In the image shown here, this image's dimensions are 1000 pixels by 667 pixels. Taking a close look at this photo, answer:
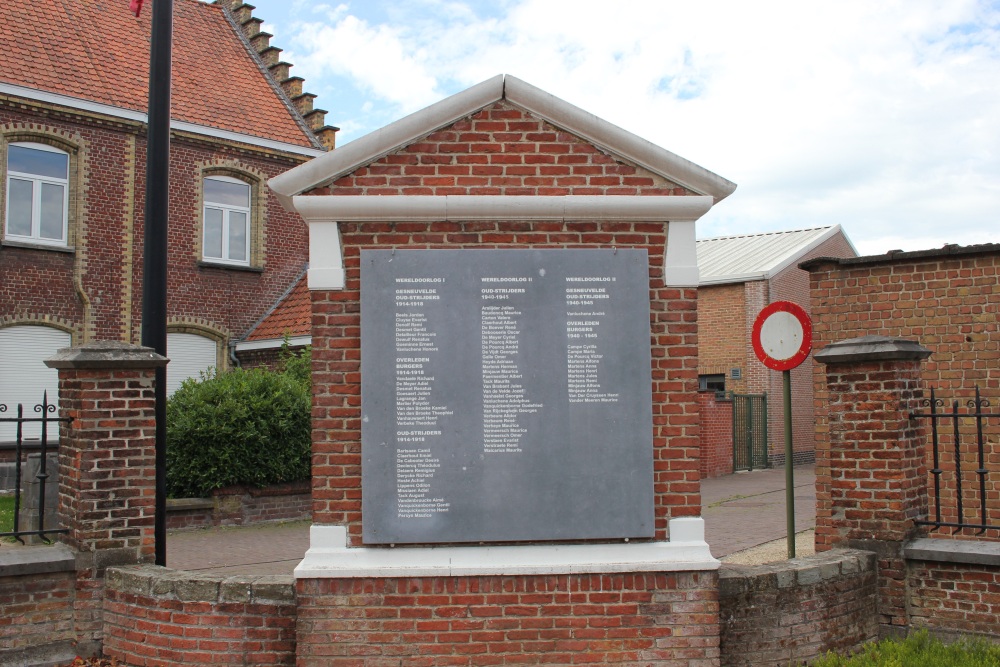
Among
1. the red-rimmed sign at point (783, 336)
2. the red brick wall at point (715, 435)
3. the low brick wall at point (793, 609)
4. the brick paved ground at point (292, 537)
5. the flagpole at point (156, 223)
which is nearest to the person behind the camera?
the low brick wall at point (793, 609)

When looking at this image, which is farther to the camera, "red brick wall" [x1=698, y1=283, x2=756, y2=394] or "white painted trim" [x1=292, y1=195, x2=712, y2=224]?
"red brick wall" [x1=698, y1=283, x2=756, y2=394]

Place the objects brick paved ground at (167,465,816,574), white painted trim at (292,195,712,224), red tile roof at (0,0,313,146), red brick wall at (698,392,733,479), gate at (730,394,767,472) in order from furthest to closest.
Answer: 1. gate at (730,394,767,472)
2. red brick wall at (698,392,733,479)
3. red tile roof at (0,0,313,146)
4. brick paved ground at (167,465,816,574)
5. white painted trim at (292,195,712,224)

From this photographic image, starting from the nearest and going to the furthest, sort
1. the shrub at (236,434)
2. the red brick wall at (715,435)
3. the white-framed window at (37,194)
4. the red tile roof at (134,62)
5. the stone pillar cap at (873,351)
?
the stone pillar cap at (873,351) < the shrub at (236,434) < the white-framed window at (37,194) < the red tile roof at (134,62) < the red brick wall at (715,435)

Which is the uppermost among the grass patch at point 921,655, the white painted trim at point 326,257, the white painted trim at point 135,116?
the white painted trim at point 135,116

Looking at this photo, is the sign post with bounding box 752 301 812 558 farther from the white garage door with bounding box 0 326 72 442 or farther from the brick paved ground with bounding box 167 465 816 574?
the white garage door with bounding box 0 326 72 442

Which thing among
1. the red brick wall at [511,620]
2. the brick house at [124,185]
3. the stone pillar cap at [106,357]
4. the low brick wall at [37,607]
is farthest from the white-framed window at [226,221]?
the red brick wall at [511,620]

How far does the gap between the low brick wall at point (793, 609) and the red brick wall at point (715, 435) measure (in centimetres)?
1428

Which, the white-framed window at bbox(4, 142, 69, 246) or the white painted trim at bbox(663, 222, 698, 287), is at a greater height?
the white-framed window at bbox(4, 142, 69, 246)

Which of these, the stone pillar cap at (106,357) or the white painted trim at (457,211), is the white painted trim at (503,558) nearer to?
the white painted trim at (457,211)

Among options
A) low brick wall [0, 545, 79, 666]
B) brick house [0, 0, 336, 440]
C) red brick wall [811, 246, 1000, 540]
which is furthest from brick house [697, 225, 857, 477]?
low brick wall [0, 545, 79, 666]

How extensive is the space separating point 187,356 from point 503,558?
14561 millimetres

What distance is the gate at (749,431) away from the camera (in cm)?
2323

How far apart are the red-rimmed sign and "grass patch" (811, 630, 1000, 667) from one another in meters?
3.00

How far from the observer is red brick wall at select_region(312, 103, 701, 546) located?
5625 mm
